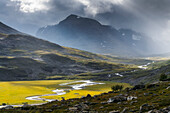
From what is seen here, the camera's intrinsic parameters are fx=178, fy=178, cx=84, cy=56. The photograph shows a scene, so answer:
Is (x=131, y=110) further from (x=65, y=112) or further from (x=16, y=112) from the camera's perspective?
(x=16, y=112)

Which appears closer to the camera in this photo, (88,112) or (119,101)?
(88,112)

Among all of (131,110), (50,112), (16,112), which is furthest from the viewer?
(16,112)

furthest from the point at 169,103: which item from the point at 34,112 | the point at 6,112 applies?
the point at 6,112

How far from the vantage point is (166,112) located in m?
31.8

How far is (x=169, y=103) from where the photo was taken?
3822cm

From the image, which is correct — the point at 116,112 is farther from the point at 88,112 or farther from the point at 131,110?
the point at 88,112

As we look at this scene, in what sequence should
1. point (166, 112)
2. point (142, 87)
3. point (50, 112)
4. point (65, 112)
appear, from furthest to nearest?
1. point (142, 87)
2. point (50, 112)
3. point (65, 112)
4. point (166, 112)

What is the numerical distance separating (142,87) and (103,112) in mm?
38649

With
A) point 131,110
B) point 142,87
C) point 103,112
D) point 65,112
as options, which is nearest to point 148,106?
point 131,110

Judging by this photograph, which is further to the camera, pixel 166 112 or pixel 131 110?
pixel 131 110

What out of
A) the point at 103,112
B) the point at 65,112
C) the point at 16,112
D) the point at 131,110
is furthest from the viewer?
the point at 16,112

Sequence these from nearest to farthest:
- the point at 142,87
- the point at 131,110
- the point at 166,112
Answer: the point at 166,112, the point at 131,110, the point at 142,87

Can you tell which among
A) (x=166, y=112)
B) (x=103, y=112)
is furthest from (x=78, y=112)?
(x=166, y=112)

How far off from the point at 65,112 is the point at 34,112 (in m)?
11.9
